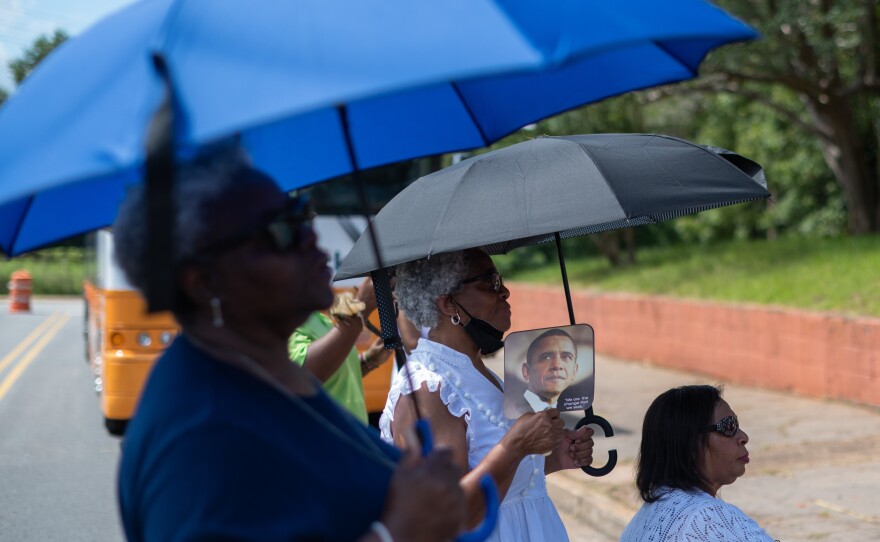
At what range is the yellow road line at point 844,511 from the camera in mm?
5961

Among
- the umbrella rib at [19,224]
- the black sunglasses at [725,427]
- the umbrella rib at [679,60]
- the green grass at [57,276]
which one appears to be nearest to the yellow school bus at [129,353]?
the black sunglasses at [725,427]

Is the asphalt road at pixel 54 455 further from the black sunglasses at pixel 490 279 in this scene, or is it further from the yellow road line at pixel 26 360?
the black sunglasses at pixel 490 279

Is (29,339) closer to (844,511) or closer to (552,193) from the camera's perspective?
(844,511)

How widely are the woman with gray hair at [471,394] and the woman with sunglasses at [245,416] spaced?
3.49 ft

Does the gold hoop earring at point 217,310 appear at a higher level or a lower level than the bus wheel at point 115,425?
higher

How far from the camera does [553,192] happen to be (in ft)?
10.8

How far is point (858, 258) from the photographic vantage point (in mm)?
12180

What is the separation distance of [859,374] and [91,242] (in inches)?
381

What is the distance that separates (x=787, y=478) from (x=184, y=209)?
20.6 feet

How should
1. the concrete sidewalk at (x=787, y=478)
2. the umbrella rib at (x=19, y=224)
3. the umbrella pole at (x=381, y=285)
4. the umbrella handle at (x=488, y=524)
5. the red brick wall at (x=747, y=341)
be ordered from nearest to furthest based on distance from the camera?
the umbrella handle at (x=488, y=524) → the umbrella pole at (x=381, y=285) → the umbrella rib at (x=19, y=224) → the concrete sidewalk at (x=787, y=478) → the red brick wall at (x=747, y=341)

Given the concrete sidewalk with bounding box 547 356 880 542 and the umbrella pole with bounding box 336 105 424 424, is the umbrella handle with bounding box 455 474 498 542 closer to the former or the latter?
the umbrella pole with bounding box 336 105 424 424

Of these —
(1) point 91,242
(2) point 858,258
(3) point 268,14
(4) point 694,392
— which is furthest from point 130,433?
(1) point 91,242

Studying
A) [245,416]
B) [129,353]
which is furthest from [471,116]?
[129,353]

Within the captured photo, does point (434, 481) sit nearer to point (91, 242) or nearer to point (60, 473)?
point (60, 473)
